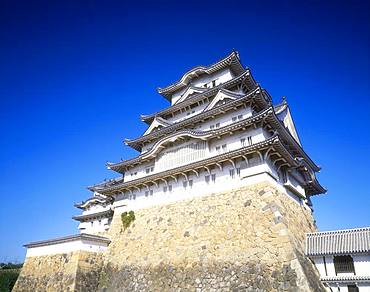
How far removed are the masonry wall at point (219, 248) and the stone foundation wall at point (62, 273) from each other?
104 cm

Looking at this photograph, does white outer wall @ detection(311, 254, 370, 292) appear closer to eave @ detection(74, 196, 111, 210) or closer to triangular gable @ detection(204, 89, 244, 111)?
triangular gable @ detection(204, 89, 244, 111)

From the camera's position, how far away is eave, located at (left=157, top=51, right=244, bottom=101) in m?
30.0

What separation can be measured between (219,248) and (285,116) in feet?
50.3

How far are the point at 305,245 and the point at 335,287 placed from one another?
2862 millimetres

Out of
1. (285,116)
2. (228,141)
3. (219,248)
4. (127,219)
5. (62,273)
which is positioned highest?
(285,116)

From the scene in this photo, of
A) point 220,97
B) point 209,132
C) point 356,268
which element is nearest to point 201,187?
point 209,132

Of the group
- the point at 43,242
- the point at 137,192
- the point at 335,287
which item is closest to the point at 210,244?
the point at 335,287

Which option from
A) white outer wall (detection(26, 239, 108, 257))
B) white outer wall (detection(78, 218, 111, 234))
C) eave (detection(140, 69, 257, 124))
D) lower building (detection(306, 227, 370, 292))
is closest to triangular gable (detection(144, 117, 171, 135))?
eave (detection(140, 69, 257, 124))

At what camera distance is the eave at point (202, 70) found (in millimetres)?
30000

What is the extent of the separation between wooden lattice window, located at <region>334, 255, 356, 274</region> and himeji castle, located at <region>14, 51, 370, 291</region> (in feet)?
2.60

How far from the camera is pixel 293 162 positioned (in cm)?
2075

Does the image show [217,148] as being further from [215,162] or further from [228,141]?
[215,162]

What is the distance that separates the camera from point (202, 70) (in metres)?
31.8

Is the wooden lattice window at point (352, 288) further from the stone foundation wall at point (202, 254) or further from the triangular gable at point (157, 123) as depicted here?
the triangular gable at point (157, 123)
